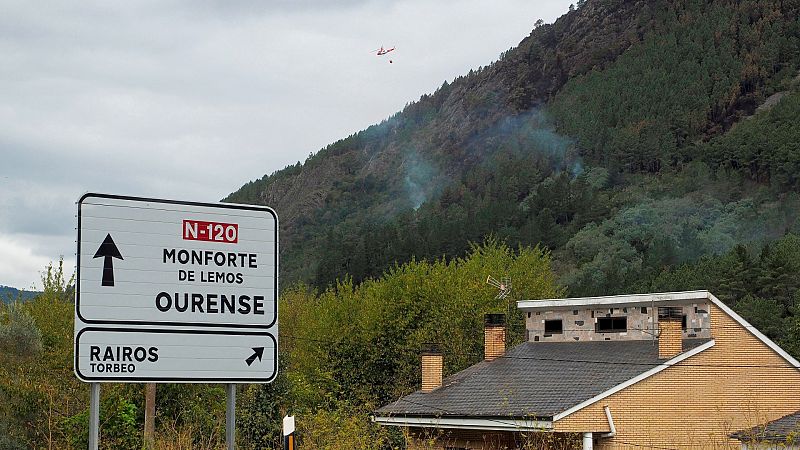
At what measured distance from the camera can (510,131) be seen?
636 ft

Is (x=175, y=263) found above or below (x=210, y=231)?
below

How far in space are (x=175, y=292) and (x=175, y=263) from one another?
16 centimetres

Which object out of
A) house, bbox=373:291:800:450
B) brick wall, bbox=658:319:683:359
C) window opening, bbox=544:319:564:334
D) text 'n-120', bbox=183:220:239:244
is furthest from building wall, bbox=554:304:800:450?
text 'n-120', bbox=183:220:239:244

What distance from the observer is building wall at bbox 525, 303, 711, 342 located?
32.4 m

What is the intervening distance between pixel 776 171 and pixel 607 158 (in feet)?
105

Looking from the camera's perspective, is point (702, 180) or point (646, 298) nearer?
point (646, 298)

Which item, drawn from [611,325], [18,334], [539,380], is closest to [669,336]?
[539,380]

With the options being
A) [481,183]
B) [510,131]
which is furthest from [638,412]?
[510,131]

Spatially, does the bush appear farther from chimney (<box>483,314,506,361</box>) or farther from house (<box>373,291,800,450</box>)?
chimney (<box>483,314,506,361</box>)

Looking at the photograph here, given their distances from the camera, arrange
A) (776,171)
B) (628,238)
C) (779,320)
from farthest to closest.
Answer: (776,171) < (628,238) < (779,320)

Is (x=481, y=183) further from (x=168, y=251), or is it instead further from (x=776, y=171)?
(x=168, y=251)

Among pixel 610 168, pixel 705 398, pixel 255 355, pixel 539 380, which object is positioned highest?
pixel 610 168

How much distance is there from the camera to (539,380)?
30906 mm

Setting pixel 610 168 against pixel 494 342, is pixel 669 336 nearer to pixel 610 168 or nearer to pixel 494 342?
pixel 494 342
